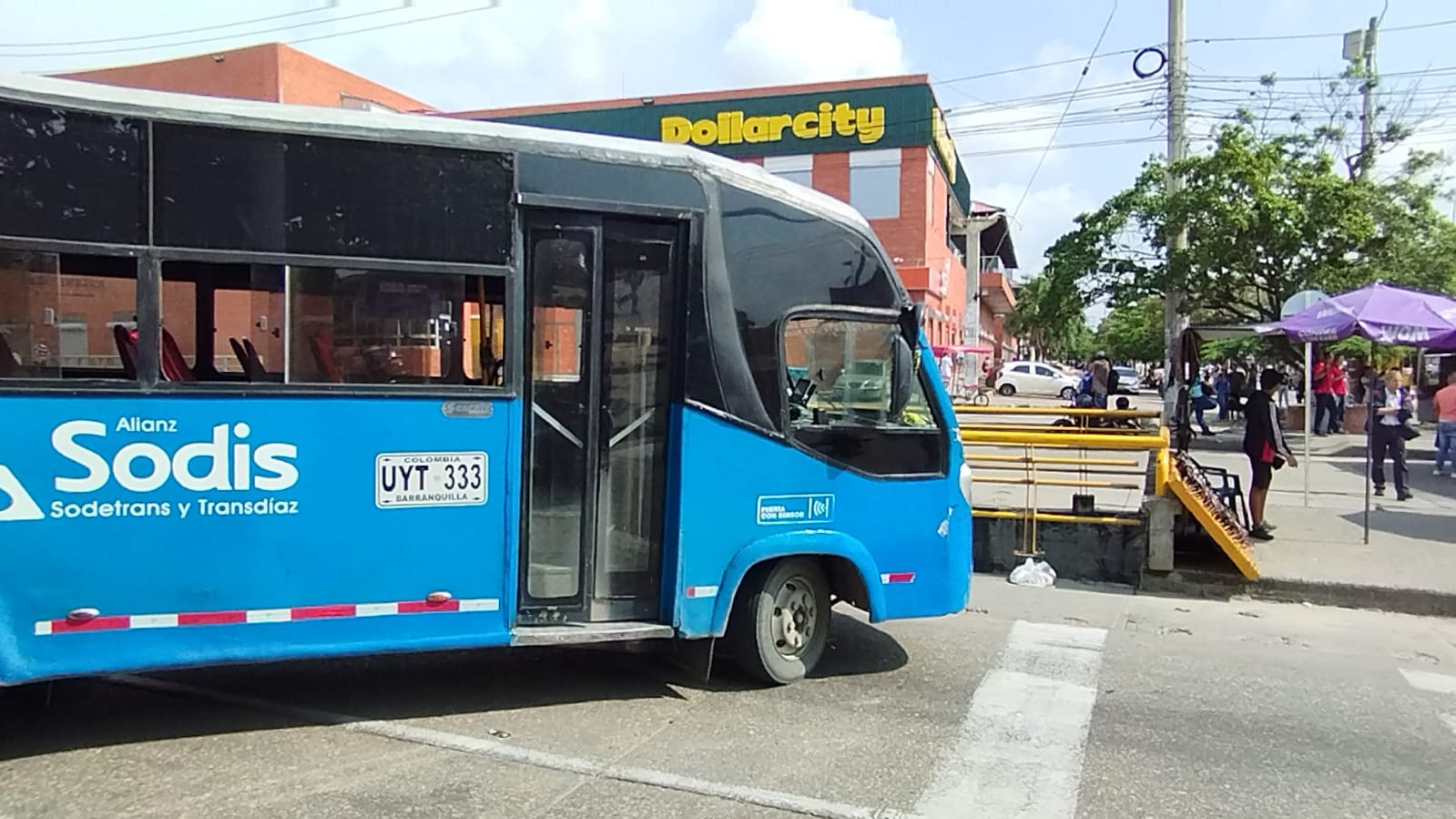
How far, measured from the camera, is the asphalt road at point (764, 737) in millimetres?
4457

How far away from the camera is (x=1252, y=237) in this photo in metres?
19.8

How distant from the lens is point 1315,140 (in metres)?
24.5

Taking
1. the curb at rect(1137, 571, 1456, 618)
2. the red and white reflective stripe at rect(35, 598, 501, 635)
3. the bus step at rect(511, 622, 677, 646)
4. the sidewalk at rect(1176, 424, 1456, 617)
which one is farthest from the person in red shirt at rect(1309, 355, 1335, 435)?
the red and white reflective stripe at rect(35, 598, 501, 635)

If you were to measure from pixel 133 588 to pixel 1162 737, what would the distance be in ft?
16.4

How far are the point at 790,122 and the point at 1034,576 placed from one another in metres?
27.5

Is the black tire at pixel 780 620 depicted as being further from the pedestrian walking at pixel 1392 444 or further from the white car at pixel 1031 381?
the white car at pixel 1031 381

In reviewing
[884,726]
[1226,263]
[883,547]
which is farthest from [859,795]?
[1226,263]

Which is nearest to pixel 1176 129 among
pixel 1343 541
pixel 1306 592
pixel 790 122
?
pixel 1343 541

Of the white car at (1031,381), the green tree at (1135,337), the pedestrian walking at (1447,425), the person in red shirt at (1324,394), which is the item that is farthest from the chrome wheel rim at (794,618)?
the green tree at (1135,337)

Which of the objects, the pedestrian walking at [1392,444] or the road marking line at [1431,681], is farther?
the pedestrian walking at [1392,444]

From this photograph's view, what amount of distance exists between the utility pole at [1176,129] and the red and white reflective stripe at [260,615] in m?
17.5

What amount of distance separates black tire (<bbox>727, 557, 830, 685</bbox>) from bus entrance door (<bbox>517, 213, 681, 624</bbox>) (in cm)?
58

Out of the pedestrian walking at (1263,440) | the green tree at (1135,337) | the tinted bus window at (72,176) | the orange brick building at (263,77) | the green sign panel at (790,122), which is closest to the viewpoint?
the tinted bus window at (72,176)

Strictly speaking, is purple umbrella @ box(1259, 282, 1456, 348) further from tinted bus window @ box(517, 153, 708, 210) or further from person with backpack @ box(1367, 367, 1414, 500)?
tinted bus window @ box(517, 153, 708, 210)
